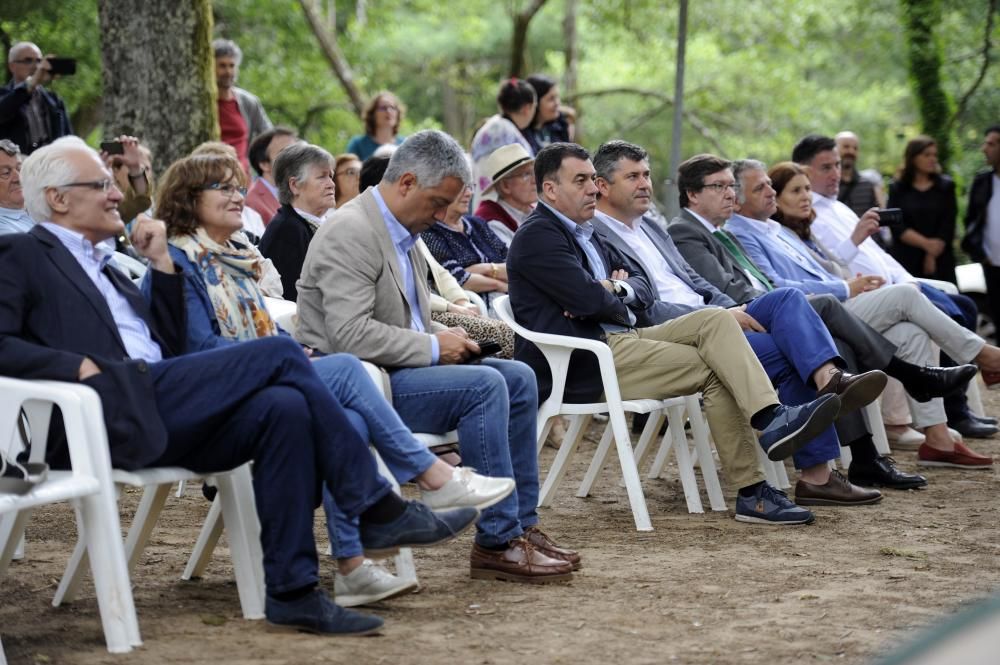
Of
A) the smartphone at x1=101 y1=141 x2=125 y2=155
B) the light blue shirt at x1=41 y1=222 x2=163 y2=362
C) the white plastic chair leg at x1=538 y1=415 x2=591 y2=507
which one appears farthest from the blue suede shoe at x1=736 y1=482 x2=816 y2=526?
the smartphone at x1=101 y1=141 x2=125 y2=155

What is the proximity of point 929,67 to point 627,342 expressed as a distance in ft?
35.6

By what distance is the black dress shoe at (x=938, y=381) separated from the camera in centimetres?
641

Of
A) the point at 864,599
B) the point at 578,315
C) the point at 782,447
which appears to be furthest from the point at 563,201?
the point at 864,599

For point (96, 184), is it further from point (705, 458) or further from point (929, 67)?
point (929, 67)

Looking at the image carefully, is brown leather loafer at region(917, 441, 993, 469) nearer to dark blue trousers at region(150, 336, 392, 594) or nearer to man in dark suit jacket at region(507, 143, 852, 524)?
man in dark suit jacket at region(507, 143, 852, 524)

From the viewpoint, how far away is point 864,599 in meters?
4.27

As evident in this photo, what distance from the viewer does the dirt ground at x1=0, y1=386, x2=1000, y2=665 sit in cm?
362

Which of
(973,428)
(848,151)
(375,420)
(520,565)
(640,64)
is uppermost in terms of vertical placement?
(375,420)

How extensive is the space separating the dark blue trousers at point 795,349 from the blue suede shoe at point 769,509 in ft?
1.31

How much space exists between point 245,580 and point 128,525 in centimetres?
168

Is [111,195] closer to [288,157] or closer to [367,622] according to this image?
[367,622]

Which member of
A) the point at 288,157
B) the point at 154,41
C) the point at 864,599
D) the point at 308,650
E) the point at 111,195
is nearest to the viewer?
the point at 308,650

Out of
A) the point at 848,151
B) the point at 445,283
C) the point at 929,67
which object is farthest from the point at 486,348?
the point at 929,67

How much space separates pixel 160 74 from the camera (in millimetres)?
8797
